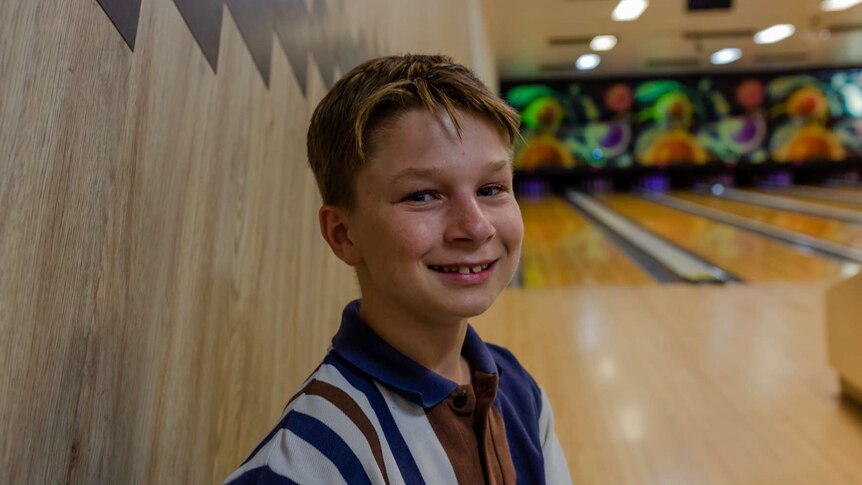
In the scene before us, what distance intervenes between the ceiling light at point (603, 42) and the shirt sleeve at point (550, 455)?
28.1 feet

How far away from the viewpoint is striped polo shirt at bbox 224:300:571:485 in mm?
568

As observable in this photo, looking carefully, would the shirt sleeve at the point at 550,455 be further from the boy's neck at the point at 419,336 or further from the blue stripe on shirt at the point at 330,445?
the blue stripe on shirt at the point at 330,445

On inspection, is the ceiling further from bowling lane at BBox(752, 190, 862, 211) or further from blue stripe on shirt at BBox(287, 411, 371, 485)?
blue stripe on shirt at BBox(287, 411, 371, 485)

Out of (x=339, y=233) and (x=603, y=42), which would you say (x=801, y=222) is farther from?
(x=339, y=233)

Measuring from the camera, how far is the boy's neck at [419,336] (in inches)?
27.8

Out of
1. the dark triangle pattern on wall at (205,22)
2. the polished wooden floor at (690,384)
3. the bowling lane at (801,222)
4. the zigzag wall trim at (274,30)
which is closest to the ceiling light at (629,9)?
the bowling lane at (801,222)

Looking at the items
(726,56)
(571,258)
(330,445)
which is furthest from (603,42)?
(330,445)

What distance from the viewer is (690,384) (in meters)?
2.48

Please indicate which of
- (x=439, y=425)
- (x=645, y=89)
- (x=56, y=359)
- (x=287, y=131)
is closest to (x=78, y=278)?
(x=56, y=359)

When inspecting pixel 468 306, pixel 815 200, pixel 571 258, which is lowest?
pixel 571 258

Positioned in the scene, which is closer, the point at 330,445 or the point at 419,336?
the point at 330,445

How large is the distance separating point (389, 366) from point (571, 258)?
15.7 feet

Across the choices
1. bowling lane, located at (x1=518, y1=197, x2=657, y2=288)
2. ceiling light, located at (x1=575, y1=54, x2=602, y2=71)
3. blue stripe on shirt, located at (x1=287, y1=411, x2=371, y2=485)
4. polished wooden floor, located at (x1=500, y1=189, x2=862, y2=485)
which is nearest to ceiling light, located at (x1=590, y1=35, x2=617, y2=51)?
ceiling light, located at (x1=575, y1=54, x2=602, y2=71)

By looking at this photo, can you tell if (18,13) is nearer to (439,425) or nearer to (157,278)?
(157,278)
